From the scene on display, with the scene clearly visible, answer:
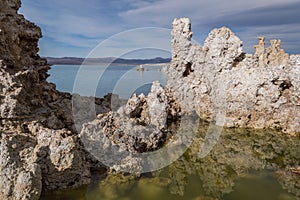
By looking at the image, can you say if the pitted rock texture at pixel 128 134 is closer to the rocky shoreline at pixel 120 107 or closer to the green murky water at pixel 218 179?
the rocky shoreline at pixel 120 107

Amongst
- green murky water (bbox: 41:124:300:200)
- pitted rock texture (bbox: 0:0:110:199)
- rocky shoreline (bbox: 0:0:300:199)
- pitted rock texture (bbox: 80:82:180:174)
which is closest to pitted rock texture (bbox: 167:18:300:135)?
rocky shoreline (bbox: 0:0:300:199)

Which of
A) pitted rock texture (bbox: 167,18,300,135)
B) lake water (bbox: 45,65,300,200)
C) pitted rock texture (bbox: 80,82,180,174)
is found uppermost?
pitted rock texture (bbox: 167,18,300,135)

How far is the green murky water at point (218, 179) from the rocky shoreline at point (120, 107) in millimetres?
819

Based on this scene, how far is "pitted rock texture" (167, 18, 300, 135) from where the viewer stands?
18.4 meters

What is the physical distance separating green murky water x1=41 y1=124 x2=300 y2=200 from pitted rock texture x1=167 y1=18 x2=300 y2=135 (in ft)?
12.4

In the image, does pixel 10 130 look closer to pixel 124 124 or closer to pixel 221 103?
pixel 124 124

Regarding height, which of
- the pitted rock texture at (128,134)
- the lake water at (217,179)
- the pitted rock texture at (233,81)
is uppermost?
the pitted rock texture at (233,81)

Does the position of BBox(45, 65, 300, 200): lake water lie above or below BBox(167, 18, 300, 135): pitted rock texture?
below

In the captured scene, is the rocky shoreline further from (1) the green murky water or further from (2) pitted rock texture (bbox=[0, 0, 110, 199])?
(1) the green murky water

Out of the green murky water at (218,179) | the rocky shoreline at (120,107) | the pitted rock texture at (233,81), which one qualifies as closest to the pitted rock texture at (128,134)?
the rocky shoreline at (120,107)

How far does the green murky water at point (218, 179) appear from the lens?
9.78 metres

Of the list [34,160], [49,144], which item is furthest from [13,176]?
[49,144]

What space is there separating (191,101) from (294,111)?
7.63m

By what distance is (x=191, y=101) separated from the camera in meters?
21.6
